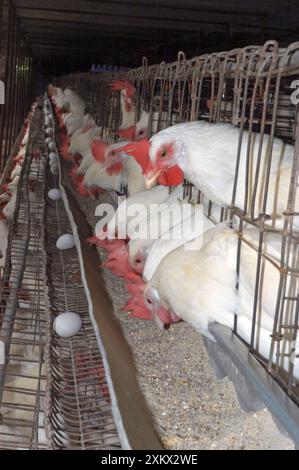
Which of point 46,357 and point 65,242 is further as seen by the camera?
point 65,242

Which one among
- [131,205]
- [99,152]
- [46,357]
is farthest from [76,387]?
[99,152]

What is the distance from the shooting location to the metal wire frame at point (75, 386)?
1261 millimetres

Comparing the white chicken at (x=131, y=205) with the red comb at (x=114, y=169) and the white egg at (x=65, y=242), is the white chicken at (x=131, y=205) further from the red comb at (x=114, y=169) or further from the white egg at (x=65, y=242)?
the red comb at (x=114, y=169)

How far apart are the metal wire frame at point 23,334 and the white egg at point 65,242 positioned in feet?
0.35

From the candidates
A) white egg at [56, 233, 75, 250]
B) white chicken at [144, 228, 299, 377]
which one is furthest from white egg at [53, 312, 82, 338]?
white egg at [56, 233, 75, 250]

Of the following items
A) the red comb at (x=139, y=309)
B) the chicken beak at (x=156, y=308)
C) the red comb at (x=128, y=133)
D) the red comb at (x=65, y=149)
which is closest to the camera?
the chicken beak at (x=156, y=308)

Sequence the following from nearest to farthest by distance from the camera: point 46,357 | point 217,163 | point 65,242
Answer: point 46,357 → point 217,163 → point 65,242

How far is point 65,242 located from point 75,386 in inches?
56.5

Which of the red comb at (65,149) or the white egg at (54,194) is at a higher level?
the red comb at (65,149)

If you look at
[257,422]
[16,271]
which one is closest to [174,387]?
[257,422]

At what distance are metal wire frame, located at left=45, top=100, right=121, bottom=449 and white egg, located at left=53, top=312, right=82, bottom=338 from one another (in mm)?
20

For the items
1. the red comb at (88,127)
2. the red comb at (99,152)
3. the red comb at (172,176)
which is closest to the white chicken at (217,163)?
the red comb at (172,176)

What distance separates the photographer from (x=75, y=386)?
1523 millimetres

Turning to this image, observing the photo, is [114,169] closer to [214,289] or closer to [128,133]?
[128,133]
